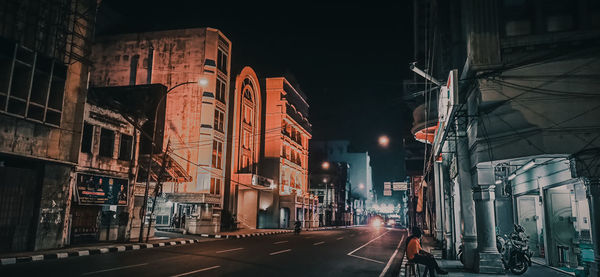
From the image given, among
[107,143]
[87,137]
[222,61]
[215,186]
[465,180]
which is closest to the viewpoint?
[465,180]

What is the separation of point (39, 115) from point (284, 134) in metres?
39.1

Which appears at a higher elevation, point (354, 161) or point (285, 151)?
point (354, 161)

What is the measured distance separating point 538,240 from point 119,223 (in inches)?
863

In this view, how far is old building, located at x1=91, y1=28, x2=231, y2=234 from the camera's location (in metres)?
36.8

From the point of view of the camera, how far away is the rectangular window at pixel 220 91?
39469 millimetres

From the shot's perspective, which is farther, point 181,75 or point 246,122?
point 246,122

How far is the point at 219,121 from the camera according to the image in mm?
40156

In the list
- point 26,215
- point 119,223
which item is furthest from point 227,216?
point 26,215

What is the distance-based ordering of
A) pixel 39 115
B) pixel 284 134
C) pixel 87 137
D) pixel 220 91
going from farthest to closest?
pixel 284 134 → pixel 220 91 → pixel 87 137 → pixel 39 115

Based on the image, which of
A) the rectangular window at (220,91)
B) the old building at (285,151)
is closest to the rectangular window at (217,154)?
the rectangular window at (220,91)

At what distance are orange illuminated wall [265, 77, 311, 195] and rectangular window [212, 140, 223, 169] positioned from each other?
13396 mm

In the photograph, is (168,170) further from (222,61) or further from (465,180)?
(465,180)

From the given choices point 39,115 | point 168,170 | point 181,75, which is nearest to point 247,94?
point 181,75

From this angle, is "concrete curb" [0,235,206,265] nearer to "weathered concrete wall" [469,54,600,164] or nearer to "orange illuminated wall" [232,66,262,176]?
"weathered concrete wall" [469,54,600,164]
